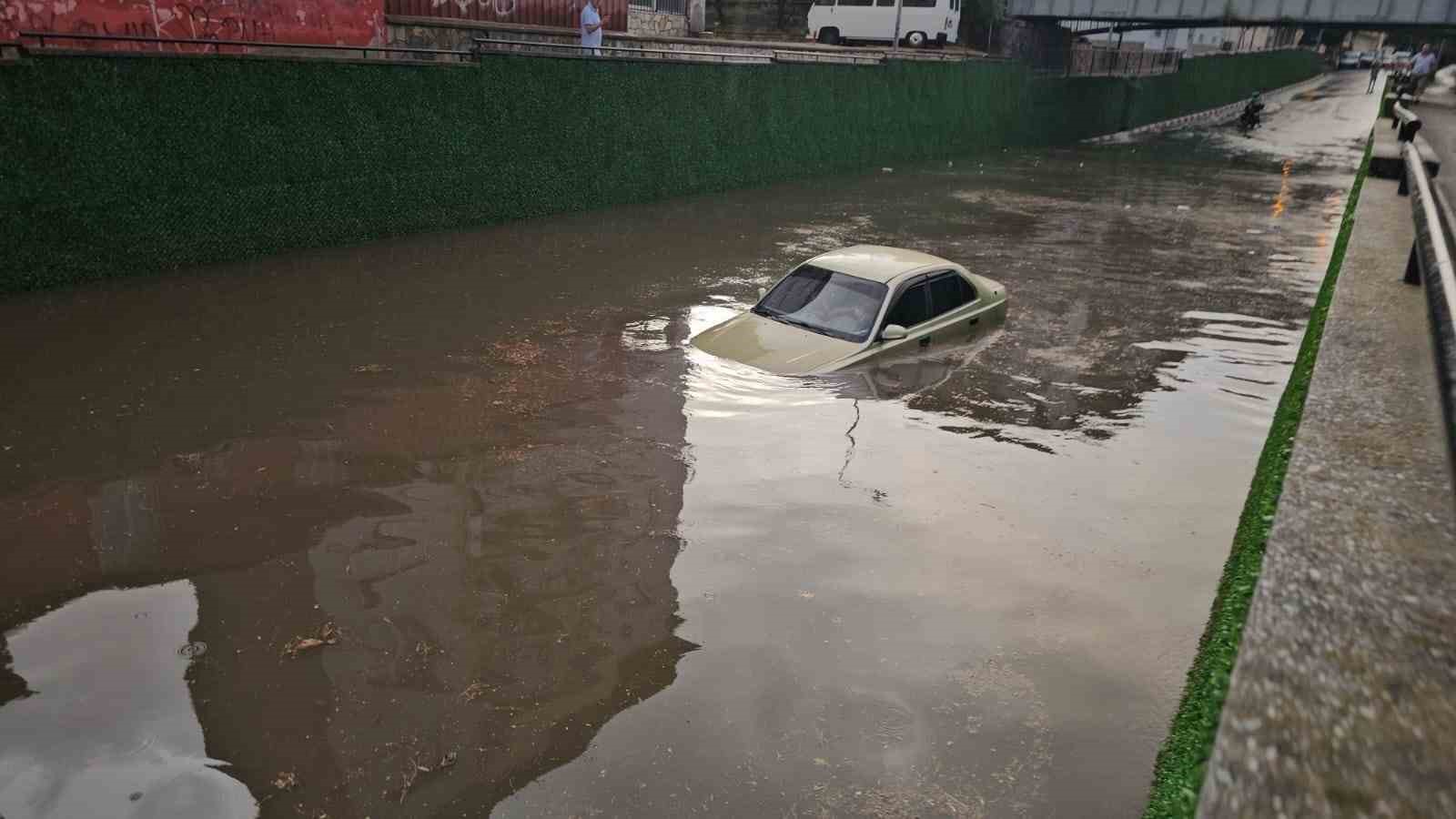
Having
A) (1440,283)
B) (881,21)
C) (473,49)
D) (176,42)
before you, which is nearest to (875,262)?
(1440,283)

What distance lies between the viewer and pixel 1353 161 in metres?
40.1

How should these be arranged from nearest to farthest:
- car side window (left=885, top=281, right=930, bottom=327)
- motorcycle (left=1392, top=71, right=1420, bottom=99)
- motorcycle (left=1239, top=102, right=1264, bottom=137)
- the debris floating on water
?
the debris floating on water
car side window (left=885, top=281, right=930, bottom=327)
motorcycle (left=1392, top=71, right=1420, bottom=99)
motorcycle (left=1239, top=102, right=1264, bottom=137)

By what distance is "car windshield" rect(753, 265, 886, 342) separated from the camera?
10.9 m

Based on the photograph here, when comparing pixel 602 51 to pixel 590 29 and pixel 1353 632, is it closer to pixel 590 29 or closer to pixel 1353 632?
pixel 590 29

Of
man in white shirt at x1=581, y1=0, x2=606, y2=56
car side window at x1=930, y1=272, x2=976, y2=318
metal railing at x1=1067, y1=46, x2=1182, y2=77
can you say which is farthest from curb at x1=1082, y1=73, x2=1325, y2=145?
car side window at x1=930, y1=272, x2=976, y2=318

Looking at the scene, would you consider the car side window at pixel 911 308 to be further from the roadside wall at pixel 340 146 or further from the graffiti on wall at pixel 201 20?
the graffiti on wall at pixel 201 20

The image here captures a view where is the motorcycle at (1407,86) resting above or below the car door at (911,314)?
above

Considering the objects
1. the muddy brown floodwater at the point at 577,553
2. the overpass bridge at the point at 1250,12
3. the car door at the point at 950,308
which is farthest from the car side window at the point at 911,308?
the overpass bridge at the point at 1250,12

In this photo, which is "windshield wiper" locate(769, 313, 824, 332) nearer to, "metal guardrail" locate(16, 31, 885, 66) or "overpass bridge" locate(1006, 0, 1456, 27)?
"metal guardrail" locate(16, 31, 885, 66)

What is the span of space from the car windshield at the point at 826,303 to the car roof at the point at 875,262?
3.6 inches

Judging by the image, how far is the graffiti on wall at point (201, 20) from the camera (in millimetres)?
13969

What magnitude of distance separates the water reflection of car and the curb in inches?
1672

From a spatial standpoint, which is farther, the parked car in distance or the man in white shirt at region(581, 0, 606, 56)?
the parked car in distance

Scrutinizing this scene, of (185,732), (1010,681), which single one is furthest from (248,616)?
(1010,681)
